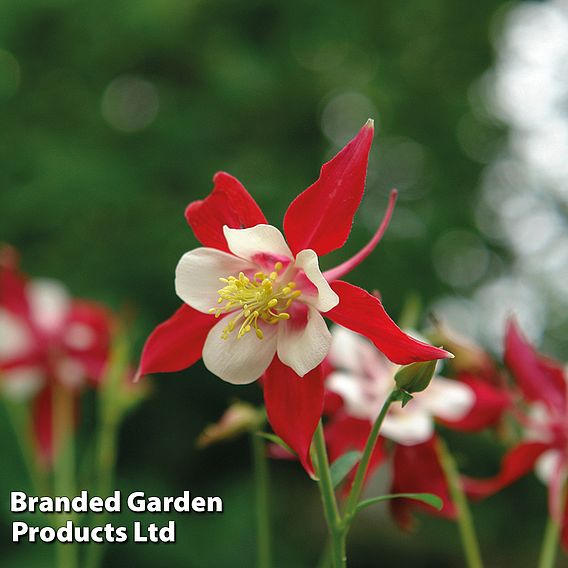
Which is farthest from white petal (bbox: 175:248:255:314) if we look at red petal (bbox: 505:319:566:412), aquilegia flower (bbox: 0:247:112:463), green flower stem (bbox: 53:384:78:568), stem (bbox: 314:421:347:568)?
aquilegia flower (bbox: 0:247:112:463)

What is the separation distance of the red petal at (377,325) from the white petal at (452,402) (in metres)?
0.21

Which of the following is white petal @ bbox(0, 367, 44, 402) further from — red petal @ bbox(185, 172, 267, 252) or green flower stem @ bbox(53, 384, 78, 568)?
red petal @ bbox(185, 172, 267, 252)

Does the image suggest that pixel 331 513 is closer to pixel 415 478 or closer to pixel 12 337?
pixel 415 478

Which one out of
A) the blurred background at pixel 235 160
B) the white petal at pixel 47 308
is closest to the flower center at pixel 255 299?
the white petal at pixel 47 308

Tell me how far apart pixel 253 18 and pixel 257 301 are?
3.01m

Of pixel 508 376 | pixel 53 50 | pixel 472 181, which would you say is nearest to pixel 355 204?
pixel 508 376

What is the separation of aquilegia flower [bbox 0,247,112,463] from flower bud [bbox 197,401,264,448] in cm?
50

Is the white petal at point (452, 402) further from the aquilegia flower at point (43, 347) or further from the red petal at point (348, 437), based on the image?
the aquilegia flower at point (43, 347)

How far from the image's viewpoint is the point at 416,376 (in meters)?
0.39

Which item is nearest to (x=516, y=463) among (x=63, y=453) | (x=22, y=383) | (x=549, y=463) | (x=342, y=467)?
(x=549, y=463)

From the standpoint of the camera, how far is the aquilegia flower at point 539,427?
0.57m

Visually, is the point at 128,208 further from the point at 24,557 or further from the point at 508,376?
the point at 508,376

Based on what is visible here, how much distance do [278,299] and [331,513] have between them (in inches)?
5.5

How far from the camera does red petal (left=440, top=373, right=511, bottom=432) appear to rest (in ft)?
1.92
